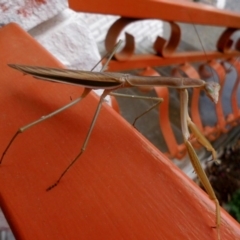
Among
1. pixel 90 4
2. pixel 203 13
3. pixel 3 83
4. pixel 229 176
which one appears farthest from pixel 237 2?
pixel 3 83

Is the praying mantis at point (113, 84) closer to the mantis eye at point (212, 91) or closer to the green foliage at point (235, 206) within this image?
the mantis eye at point (212, 91)

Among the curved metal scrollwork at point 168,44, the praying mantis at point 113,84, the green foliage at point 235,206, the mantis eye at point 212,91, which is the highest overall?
the praying mantis at point 113,84

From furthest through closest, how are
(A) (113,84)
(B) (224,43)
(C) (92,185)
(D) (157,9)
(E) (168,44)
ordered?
1. (B) (224,43)
2. (E) (168,44)
3. (D) (157,9)
4. (A) (113,84)
5. (C) (92,185)

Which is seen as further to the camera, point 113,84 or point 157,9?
point 157,9

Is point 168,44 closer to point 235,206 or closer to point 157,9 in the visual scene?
point 157,9

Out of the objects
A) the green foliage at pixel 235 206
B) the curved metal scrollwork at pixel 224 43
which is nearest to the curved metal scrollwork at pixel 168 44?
the curved metal scrollwork at pixel 224 43

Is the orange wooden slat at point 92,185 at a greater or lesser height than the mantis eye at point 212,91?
greater

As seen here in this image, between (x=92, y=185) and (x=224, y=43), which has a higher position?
(x=92, y=185)

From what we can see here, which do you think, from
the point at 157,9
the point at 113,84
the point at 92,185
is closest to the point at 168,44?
the point at 157,9
